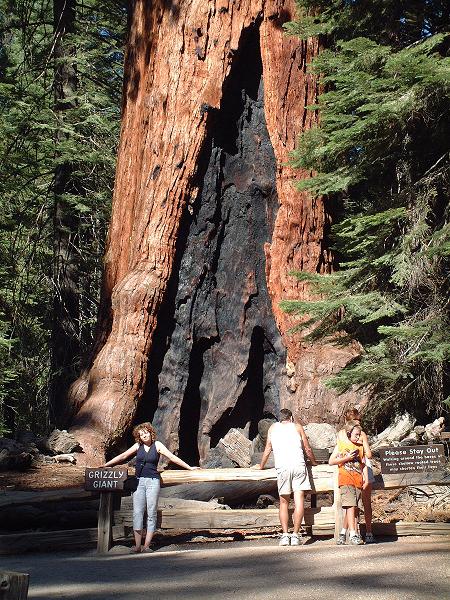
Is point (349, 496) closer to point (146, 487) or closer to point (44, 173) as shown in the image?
point (146, 487)

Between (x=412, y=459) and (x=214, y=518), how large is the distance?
226 cm

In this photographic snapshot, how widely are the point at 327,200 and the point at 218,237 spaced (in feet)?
6.65

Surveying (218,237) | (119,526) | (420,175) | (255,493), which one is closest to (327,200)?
(218,237)

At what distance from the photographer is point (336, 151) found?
1081 cm

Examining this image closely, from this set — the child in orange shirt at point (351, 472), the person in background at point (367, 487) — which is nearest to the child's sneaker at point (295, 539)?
the child in orange shirt at point (351, 472)

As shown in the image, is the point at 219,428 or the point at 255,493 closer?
the point at 255,493

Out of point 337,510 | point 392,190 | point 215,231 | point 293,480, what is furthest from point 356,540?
point 215,231

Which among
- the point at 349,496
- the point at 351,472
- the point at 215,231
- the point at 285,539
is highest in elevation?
the point at 215,231

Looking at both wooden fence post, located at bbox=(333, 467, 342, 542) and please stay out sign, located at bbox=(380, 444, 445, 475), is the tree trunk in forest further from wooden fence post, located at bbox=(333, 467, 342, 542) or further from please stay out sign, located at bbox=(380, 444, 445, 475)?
please stay out sign, located at bbox=(380, 444, 445, 475)

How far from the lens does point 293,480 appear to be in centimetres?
857

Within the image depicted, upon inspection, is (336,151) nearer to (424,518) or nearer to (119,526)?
(424,518)

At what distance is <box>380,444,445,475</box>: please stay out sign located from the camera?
8273mm

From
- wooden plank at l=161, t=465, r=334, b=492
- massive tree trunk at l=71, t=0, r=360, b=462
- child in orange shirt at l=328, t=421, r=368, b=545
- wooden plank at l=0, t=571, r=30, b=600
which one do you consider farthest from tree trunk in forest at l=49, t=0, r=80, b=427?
wooden plank at l=0, t=571, r=30, b=600

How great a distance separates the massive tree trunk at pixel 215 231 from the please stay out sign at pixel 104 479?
496 centimetres
